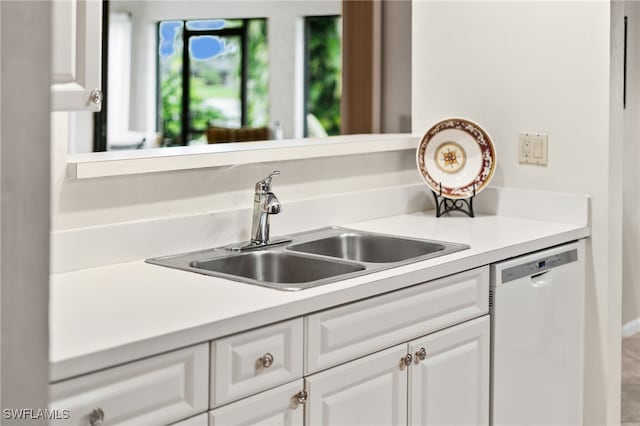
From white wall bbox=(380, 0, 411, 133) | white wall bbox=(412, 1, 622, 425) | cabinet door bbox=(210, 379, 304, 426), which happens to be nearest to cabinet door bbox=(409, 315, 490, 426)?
cabinet door bbox=(210, 379, 304, 426)

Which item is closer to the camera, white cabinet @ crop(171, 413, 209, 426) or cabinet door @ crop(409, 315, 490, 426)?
white cabinet @ crop(171, 413, 209, 426)

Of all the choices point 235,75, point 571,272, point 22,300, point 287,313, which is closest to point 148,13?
point 235,75

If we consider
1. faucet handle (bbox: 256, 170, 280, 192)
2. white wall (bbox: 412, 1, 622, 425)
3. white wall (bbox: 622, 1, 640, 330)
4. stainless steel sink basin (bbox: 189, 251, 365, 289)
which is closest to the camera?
stainless steel sink basin (bbox: 189, 251, 365, 289)

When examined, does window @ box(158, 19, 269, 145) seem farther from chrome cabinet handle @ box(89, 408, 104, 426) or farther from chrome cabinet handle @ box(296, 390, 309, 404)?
chrome cabinet handle @ box(89, 408, 104, 426)

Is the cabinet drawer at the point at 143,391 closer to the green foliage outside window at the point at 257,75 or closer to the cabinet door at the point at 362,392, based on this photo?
the cabinet door at the point at 362,392

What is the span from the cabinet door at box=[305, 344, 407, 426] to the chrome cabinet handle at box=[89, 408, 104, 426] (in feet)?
1.68

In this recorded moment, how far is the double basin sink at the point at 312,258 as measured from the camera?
6.88 feet

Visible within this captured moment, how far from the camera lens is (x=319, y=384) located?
5.97 ft

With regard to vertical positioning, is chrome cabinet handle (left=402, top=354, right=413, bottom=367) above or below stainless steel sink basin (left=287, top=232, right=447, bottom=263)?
below

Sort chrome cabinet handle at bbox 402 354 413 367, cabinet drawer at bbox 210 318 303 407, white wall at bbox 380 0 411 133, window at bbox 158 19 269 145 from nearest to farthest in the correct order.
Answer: cabinet drawer at bbox 210 318 303 407
chrome cabinet handle at bbox 402 354 413 367
white wall at bbox 380 0 411 133
window at bbox 158 19 269 145

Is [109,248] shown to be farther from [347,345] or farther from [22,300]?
[22,300]

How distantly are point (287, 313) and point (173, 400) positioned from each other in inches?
12.0

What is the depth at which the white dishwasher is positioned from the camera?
2381 millimetres

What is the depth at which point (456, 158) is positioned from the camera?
9.42ft
